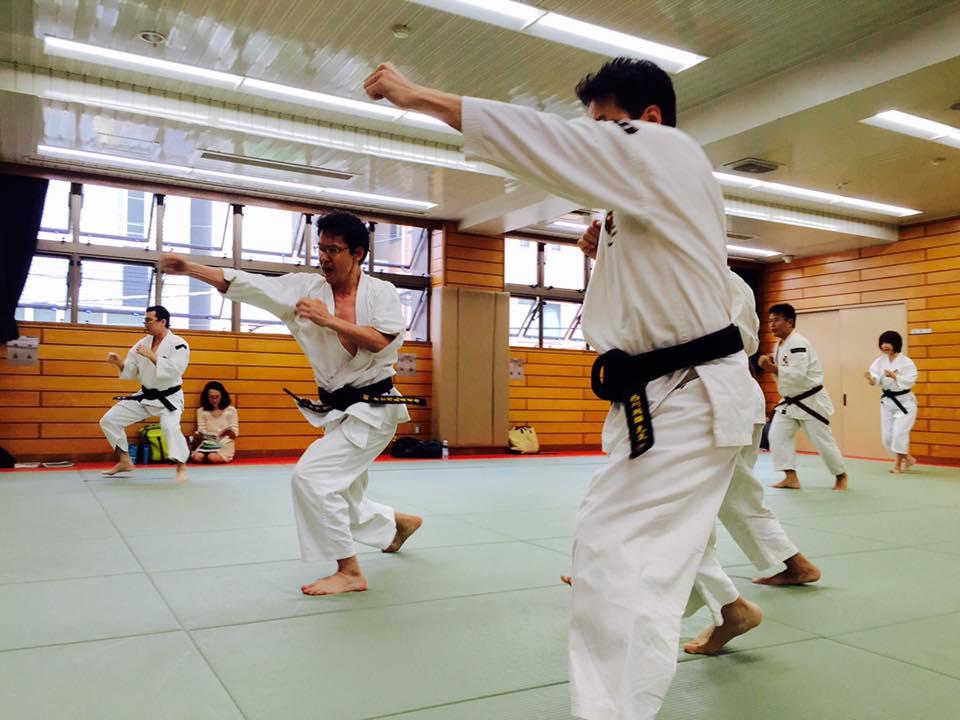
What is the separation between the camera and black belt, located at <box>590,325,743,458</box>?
4.79 feet

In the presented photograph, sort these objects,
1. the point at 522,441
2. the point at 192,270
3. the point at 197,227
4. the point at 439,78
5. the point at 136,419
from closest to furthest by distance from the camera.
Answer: the point at 192,270 < the point at 439,78 < the point at 136,419 < the point at 197,227 < the point at 522,441

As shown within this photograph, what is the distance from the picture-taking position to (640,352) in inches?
60.1

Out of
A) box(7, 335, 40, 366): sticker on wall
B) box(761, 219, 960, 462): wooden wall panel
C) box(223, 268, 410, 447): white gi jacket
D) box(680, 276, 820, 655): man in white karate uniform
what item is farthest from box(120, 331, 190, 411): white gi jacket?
box(761, 219, 960, 462): wooden wall panel

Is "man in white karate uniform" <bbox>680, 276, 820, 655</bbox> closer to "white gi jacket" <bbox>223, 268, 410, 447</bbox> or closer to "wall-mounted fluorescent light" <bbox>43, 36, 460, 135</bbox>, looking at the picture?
"white gi jacket" <bbox>223, 268, 410, 447</bbox>

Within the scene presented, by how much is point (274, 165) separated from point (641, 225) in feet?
24.8

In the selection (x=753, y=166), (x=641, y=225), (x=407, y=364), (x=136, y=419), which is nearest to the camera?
(x=641, y=225)

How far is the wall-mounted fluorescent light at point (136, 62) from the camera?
5800 mm

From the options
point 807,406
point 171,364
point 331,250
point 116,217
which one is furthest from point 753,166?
point 116,217

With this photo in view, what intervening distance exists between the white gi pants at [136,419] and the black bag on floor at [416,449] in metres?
3.46

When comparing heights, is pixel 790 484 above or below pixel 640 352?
below

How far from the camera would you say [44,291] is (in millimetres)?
8852

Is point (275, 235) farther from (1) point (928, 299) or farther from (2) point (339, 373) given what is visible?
(1) point (928, 299)

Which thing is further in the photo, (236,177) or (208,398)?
(208,398)

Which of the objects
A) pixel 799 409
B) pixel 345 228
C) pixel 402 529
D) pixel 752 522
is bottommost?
pixel 402 529
